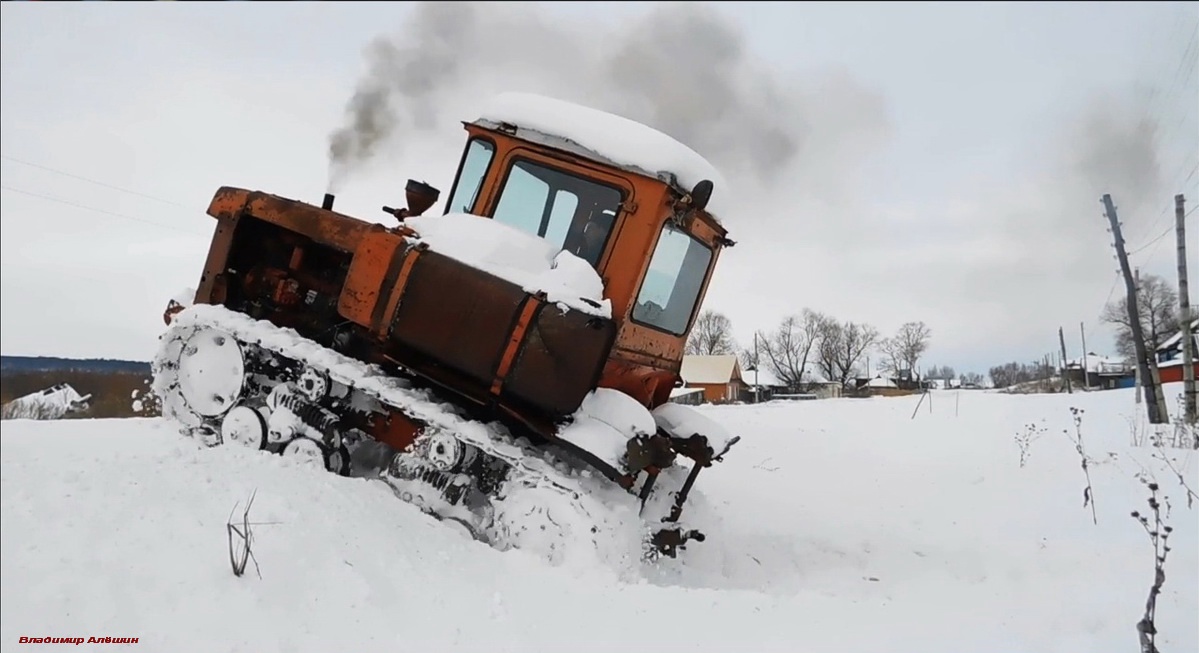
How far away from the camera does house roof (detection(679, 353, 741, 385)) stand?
4988 cm

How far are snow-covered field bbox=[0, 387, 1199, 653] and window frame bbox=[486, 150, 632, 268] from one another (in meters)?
2.05

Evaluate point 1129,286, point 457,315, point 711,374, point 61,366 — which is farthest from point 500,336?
point 711,374

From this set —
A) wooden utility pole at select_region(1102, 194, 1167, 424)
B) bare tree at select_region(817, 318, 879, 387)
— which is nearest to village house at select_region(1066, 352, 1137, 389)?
bare tree at select_region(817, 318, 879, 387)

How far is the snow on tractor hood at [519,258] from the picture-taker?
14.8ft

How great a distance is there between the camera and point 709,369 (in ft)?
167

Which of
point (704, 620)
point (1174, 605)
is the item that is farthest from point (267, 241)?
point (1174, 605)

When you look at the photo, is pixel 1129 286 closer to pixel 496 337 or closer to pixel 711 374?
pixel 496 337

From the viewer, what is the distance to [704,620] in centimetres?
312

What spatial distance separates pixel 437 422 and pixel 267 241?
8.13ft

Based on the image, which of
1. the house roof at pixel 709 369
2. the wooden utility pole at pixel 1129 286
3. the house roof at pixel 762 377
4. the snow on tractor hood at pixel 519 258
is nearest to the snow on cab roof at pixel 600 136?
the snow on tractor hood at pixel 519 258

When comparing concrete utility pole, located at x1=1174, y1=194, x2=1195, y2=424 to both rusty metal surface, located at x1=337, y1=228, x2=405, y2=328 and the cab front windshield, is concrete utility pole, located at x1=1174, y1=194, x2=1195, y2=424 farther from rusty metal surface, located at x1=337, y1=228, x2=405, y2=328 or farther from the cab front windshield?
rusty metal surface, located at x1=337, y1=228, x2=405, y2=328

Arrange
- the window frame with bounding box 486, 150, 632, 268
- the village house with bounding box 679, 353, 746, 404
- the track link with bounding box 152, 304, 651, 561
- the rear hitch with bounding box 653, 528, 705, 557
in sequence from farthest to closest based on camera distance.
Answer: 1. the village house with bounding box 679, 353, 746, 404
2. the window frame with bounding box 486, 150, 632, 268
3. the rear hitch with bounding box 653, 528, 705, 557
4. the track link with bounding box 152, 304, 651, 561

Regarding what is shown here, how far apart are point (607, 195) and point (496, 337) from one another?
1240mm

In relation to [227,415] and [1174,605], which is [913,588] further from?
[227,415]
